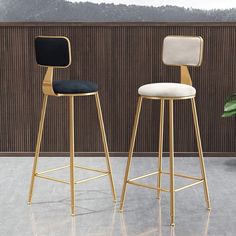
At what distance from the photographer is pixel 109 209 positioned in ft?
11.5

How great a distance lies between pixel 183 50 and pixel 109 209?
971mm

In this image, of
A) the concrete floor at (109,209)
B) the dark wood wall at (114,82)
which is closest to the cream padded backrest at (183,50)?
the concrete floor at (109,209)

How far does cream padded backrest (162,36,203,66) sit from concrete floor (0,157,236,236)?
803 mm

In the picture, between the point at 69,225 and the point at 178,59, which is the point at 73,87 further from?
the point at 69,225

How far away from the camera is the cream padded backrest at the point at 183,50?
3.45m

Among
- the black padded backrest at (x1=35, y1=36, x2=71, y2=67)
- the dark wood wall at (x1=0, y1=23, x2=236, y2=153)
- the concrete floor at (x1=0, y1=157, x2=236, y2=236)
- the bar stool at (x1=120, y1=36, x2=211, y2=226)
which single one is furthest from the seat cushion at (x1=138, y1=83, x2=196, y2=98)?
the dark wood wall at (x1=0, y1=23, x2=236, y2=153)

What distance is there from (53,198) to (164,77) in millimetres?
1477

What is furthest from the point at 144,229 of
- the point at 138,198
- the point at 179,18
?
the point at 179,18

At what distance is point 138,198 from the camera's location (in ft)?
12.1

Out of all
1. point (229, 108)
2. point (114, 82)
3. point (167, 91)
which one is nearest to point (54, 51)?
point (167, 91)

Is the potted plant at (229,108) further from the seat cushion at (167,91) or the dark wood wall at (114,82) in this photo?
the seat cushion at (167,91)

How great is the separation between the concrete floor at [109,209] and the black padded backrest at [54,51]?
0.81 meters

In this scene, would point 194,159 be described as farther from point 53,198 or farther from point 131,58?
point 53,198

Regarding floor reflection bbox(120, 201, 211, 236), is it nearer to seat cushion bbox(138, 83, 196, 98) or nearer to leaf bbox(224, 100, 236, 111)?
seat cushion bbox(138, 83, 196, 98)
